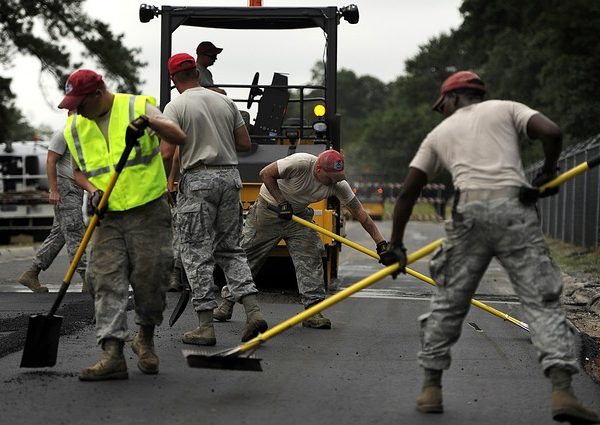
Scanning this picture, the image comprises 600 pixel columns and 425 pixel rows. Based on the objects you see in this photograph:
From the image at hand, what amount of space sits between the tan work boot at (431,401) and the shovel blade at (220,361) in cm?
94

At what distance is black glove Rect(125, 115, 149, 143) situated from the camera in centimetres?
646

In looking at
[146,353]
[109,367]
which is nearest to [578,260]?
[146,353]

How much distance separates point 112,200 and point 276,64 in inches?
245

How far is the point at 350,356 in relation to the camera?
7.81m

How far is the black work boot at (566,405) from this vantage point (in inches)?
211

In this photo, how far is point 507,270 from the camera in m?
5.77

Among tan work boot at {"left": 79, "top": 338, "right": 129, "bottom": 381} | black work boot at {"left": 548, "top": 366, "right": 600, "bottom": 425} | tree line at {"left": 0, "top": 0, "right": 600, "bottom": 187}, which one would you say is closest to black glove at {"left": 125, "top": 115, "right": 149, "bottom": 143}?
tan work boot at {"left": 79, "top": 338, "right": 129, "bottom": 381}

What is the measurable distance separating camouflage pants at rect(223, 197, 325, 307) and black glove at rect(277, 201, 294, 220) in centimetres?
32

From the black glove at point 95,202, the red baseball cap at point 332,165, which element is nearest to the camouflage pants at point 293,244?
the red baseball cap at point 332,165

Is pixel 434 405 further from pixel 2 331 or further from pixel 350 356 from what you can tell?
pixel 2 331

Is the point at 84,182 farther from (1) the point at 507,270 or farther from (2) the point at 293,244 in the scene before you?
(2) the point at 293,244

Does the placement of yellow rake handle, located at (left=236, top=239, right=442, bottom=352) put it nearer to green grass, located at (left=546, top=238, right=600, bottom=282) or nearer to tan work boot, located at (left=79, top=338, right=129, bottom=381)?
tan work boot, located at (left=79, top=338, right=129, bottom=381)

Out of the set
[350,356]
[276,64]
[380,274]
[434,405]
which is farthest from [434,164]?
[276,64]

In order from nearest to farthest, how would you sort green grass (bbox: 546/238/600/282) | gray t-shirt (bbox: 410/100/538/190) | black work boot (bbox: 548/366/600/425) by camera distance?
black work boot (bbox: 548/366/600/425) < gray t-shirt (bbox: 410/100/538/190) < green grass (bbox: 546/238/600/282)
